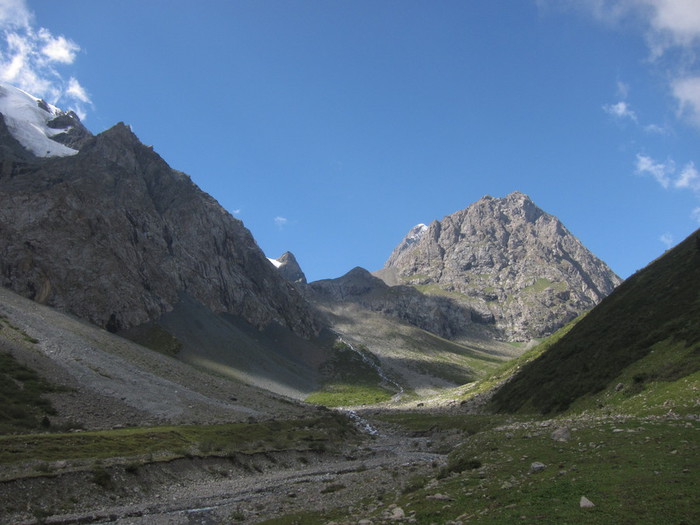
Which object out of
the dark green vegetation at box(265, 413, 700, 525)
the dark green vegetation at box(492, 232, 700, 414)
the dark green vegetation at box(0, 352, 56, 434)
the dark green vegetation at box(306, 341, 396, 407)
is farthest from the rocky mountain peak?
the dark green vegetation at box(265, 413, 700, 525)

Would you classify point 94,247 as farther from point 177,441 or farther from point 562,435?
point 562,435

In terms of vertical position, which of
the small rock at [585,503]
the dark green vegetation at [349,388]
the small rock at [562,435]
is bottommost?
the dark green vegetation at [349,388]

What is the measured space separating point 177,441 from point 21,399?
19691 mm

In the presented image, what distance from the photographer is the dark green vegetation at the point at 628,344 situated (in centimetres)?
4178

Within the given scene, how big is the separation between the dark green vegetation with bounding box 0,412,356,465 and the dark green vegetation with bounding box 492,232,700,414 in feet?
91.2

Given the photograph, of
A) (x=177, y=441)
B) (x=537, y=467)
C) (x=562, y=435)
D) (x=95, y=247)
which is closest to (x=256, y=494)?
(x=177, y=441)

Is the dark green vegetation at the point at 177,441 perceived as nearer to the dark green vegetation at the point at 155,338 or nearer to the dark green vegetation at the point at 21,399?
the dark green vegetation at the point at 21,399

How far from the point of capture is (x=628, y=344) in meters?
52.0

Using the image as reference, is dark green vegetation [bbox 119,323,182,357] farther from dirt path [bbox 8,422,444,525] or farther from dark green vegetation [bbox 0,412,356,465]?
dirt path [bbox 8,422,444,525]

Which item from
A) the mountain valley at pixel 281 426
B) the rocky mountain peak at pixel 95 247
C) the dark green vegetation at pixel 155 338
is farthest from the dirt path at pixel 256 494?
the rocky mountain peak at pixel 95 247

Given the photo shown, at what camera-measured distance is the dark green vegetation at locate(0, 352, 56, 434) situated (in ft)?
150

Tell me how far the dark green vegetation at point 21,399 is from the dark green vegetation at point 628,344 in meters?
54.0

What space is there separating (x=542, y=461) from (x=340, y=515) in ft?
34.5

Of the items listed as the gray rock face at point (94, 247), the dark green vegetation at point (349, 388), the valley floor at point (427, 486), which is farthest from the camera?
the dark green vegetation at point (349, 388)
